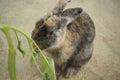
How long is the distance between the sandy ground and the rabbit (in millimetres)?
222

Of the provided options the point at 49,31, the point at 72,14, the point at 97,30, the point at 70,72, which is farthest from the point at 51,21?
the point at 97,30

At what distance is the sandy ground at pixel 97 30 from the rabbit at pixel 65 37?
0.22 metres

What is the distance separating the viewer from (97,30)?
3010 mm

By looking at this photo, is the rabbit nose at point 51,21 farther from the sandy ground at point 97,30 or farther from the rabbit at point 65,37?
the sandy ground at point 97,30

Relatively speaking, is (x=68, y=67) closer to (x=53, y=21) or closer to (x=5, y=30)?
(x=53, y=21)

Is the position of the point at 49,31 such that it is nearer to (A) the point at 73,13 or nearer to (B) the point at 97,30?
(A) the point at 73,13

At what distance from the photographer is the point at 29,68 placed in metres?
2.44

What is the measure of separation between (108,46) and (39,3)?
3.88 feet

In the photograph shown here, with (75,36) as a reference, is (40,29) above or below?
above

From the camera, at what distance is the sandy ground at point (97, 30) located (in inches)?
96.3

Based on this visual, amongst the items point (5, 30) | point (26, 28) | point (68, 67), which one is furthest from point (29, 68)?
point (5, 30)

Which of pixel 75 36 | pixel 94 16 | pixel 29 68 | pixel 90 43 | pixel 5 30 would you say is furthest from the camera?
pixel 94 16

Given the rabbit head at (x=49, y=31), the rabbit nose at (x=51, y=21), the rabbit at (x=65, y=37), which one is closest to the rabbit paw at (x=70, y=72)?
the rabbit at (x=65, y=37)

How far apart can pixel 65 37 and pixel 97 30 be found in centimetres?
102
